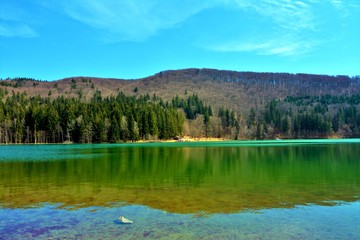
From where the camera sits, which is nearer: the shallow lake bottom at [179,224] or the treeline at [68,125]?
the shallow lake bottom at [179,224]

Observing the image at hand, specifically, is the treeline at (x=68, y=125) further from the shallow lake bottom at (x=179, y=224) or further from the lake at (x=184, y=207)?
the shallow lake bottom at (x=179, y=224)

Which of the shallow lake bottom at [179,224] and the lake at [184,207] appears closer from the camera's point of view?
the shallow lake bottom at [179,224]

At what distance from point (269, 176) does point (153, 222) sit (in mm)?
17540

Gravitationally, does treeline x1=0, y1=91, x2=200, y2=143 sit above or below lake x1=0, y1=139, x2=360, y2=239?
above

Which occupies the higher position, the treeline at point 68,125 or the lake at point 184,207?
the treeline at point 68,125

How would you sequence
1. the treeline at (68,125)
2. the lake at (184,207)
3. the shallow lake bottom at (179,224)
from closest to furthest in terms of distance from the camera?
the shallow lake bottom at (179,224) → the lake at (184,207) → the treeline at (68,125)

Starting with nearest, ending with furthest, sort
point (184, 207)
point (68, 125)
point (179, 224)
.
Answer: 1. point (179, 224)
2. point (184, 207)
3. point (68, 125)

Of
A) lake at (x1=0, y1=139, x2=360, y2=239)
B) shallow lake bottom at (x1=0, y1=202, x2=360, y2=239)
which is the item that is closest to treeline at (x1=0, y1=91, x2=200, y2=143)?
lake at (x1=0, y1=139, x2=360, y2=239)

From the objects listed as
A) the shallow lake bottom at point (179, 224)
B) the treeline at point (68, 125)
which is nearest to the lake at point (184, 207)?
the shallow lake bottom at point (179, 224)

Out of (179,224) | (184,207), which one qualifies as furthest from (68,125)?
(179,224)

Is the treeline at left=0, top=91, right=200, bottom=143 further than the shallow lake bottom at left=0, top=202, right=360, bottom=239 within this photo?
Yes

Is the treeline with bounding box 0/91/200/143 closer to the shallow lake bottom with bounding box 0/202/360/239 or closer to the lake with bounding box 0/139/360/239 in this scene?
the lake with bounding box 0/139/360/239

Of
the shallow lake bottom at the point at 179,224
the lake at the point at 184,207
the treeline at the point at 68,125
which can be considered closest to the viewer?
the shallow lake bottom at the point at 179,224

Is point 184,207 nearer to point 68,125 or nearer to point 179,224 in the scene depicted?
point 179,224
